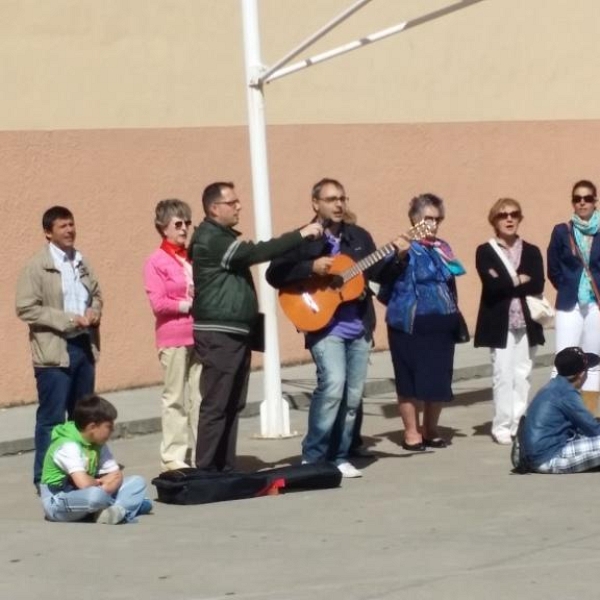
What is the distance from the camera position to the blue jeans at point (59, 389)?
451 inches

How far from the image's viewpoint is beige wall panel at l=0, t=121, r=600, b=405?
50.4ft

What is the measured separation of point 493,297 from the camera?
511 inches

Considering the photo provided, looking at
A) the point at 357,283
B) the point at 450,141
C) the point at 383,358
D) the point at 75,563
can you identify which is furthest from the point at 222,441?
the point at 450,141

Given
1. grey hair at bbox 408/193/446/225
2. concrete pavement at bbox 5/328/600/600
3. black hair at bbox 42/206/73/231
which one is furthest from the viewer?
grey hair at bbox 408/193/446/225

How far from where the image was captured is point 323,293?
1125cm

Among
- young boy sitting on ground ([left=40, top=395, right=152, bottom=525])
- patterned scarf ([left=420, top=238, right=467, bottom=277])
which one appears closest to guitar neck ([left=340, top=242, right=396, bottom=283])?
patterned scarf ([left=420, top=238, right=467, bottom=277])

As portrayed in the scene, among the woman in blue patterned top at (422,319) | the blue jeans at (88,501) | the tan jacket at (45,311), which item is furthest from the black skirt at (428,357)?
the blue jeans at (88,501)

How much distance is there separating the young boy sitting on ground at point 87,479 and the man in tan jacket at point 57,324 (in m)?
1.24

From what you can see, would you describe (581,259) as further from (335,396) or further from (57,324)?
(57,324)

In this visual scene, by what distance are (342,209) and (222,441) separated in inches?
63.9

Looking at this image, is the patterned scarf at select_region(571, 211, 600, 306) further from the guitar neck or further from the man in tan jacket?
the man in tan jacket

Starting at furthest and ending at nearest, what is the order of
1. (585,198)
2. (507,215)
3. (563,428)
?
(585,198)
(507,215)
(563,428)

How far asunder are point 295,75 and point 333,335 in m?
7.12

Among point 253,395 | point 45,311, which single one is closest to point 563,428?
point 45,311
